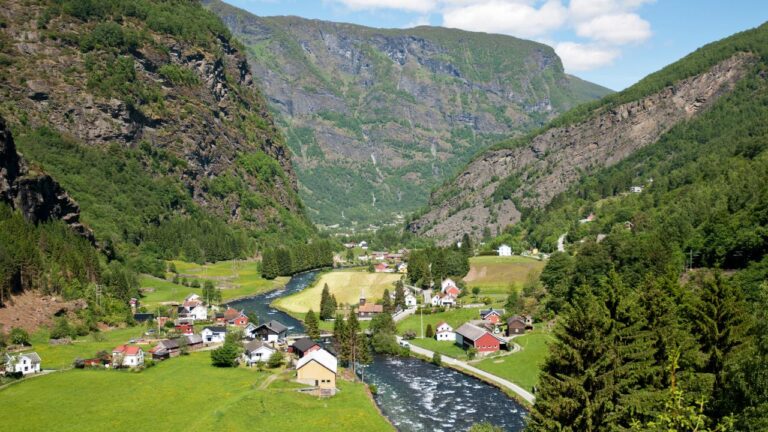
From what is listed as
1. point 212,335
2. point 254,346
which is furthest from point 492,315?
point 212,335

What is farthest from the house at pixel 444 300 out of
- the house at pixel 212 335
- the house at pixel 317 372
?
the house at pixel 317 372

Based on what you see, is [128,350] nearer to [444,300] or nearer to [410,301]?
[444,300]

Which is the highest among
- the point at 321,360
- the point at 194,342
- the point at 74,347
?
the point at 321,360

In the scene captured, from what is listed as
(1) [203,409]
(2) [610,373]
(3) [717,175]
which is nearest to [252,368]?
(1) [203,409]

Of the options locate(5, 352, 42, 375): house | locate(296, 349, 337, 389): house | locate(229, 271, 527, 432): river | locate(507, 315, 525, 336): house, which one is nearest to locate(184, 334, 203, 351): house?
locate(5, 352, 42, 375): house

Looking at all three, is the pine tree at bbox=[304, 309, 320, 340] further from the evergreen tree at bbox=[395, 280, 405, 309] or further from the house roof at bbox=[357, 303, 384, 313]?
the evergreen tree at bbox=[395, 280, 405, 309]
